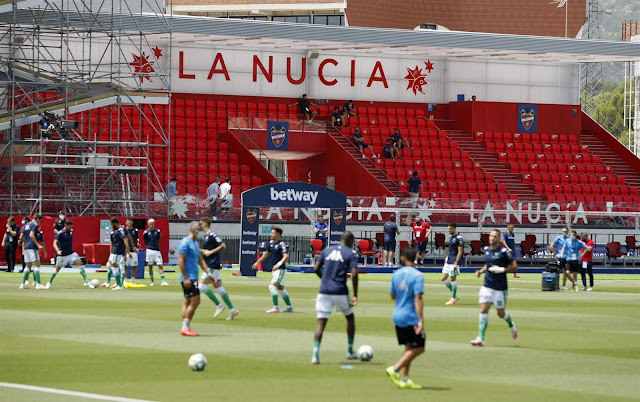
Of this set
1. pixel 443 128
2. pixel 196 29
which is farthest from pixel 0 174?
pixel 443 128

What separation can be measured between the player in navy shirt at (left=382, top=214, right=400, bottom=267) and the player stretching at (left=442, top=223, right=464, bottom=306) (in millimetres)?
15537

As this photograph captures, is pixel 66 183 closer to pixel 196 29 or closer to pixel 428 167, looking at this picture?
pixel 196 29

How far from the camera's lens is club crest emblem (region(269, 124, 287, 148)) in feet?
202

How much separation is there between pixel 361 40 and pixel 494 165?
398 inches

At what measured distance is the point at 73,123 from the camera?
49.8 metres

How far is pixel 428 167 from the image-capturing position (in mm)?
63094

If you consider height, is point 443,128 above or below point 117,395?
above

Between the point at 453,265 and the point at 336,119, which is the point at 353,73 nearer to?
the point at 336,119

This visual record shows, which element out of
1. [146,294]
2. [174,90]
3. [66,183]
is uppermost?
[174,90]

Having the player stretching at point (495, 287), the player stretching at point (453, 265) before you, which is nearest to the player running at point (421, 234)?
the player stretching at point (453, 265)

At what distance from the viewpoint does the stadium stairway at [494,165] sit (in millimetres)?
63094

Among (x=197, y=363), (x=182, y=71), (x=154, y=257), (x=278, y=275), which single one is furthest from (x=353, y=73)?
(x=197, y=363)

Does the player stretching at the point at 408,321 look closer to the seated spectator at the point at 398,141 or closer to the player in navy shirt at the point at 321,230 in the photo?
the player in navy shirt at the point at 321,230

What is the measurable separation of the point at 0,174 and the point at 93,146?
4637 millimetres
